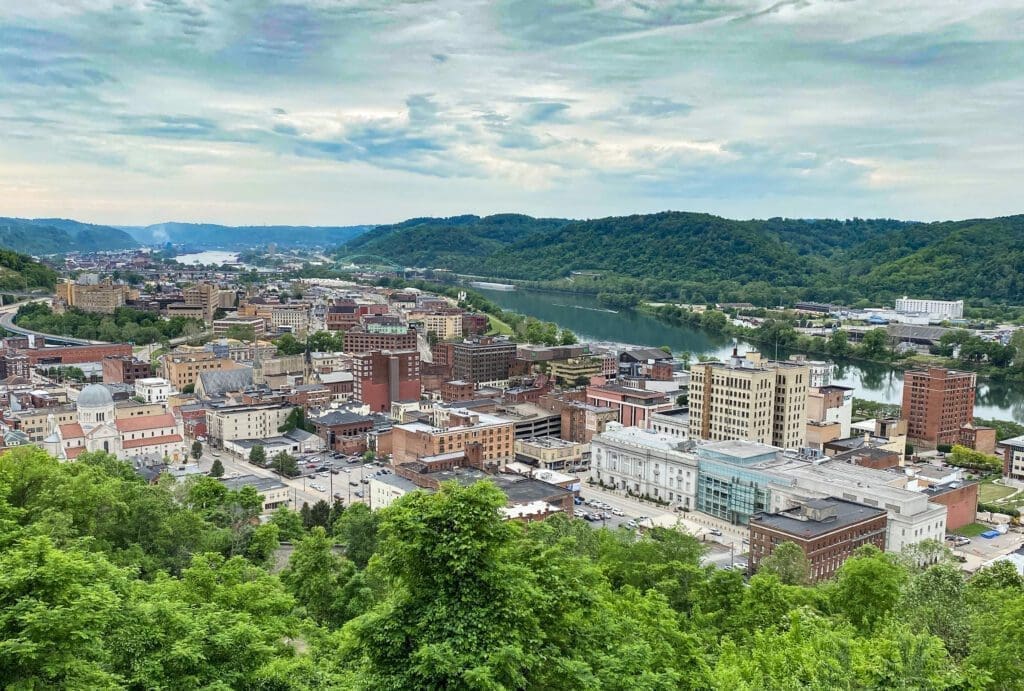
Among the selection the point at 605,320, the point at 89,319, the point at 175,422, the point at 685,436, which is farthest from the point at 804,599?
the point at 605,320

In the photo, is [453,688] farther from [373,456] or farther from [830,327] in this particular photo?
[830,327]

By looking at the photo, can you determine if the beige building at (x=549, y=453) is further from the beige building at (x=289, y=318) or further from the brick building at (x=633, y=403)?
the beige building at (x=289, y=318)

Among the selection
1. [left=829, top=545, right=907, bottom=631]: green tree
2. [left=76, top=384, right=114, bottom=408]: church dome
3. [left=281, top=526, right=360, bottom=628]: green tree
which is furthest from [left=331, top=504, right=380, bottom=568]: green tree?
Answer: [left=76, top=384, right=114, bottom=408]: church dome

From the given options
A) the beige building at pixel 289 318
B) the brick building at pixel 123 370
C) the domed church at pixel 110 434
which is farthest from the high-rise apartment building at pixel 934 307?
the domed church at pixel 110 434

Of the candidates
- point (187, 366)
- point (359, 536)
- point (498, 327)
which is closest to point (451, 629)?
point (359, 536)

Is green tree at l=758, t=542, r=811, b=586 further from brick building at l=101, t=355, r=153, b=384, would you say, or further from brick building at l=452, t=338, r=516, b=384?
brick building at l=101, t=355, r=153, b=384
